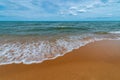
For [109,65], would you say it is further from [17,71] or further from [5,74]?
[5,74]

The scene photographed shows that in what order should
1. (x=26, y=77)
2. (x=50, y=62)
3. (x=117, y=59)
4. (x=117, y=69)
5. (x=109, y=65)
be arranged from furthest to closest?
(x=117, y=59)
(x=50, y=62)
(x=109, y=65)
(x=117, y=69)
(x=26, y=77)

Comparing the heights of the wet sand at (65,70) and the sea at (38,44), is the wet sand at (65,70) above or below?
below

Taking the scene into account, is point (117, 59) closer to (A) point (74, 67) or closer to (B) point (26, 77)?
(A) point (74, 67)

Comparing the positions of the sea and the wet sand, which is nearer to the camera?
the wet sand

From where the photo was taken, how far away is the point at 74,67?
2.95 meters

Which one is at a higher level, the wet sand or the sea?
the sea

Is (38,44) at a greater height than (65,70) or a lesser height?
greater

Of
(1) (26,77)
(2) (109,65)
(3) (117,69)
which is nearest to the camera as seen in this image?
(1) (26,77)

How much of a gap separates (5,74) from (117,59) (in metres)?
3.56

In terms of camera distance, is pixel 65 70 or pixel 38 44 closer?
pixel 65 70

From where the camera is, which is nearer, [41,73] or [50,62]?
[41,73]

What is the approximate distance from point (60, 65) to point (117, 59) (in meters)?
2.05

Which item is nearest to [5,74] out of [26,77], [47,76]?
[26,77]

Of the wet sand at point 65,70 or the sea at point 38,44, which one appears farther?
the sea at point 38,44
